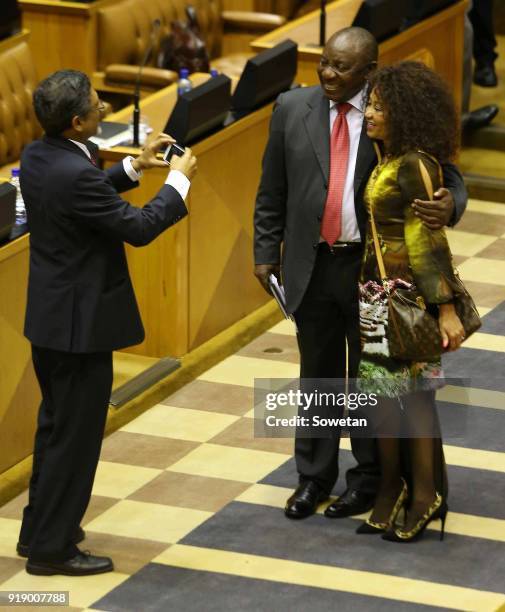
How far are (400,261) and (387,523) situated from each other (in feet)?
2.94

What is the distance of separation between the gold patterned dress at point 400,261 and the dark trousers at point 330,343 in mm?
138

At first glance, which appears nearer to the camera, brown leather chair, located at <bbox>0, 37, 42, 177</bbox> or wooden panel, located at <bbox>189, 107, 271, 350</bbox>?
wooden panel, located at <bbox>189, 107, 271, 350</bbox>

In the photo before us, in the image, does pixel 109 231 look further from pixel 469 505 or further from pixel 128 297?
pixel 469 505

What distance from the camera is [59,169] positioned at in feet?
15.9

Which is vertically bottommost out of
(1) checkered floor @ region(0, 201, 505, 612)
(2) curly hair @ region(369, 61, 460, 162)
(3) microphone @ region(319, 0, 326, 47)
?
(1) checkered floor @ region(0, 201, 505, 612)

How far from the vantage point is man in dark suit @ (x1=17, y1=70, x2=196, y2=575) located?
15.8 feet

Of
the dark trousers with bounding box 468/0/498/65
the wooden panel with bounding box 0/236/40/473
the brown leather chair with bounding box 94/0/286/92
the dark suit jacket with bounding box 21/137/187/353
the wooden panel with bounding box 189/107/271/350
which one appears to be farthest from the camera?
the dark trousers with bounding box 468/0/498/65

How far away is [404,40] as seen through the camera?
867 cm

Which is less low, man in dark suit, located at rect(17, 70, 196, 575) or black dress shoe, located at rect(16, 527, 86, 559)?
man in dark suit, located at rect(17, 70, 196, 575)

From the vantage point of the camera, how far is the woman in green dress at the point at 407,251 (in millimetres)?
4949

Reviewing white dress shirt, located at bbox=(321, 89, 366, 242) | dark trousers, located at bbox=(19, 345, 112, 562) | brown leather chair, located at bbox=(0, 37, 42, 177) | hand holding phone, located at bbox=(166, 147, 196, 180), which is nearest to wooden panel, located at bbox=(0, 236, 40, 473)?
dark trousers, located at bbox=(19, 345, 112, 562)

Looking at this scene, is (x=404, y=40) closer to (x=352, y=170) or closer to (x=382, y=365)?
(x=352, y=170)

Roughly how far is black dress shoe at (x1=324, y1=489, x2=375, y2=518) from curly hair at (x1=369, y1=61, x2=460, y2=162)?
3.97 feet

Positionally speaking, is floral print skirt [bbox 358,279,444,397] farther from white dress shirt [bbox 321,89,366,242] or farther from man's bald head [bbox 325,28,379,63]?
man's bald head [bbox 325,28,379,63]
